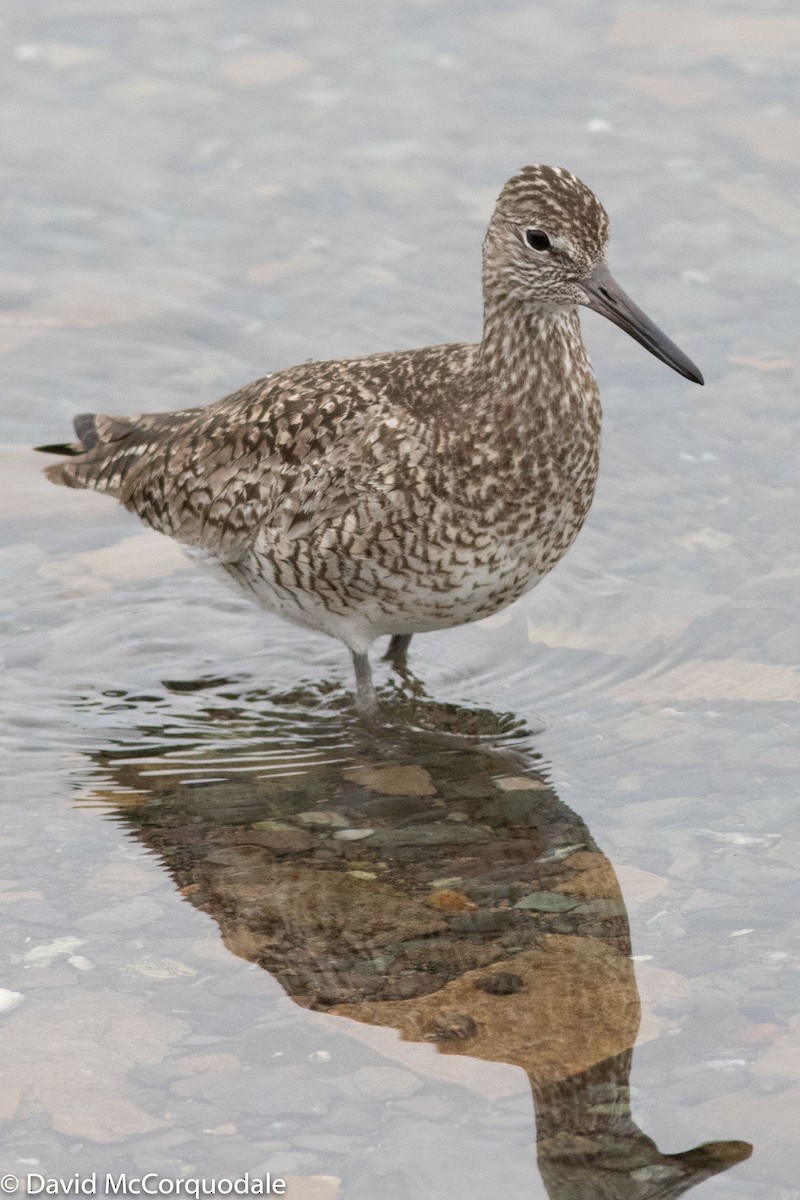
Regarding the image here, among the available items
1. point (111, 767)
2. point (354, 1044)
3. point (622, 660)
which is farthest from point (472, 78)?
point (354, 1044)

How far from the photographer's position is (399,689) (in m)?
8.07

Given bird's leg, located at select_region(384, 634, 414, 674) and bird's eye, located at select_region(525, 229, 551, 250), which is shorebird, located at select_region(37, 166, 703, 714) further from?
bird's leg, located at select_region(384, 634, 414, 674)

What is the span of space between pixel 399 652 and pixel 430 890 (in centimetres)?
199

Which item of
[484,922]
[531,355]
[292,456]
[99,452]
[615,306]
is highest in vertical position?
[615,306]

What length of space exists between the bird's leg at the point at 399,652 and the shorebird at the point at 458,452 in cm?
69

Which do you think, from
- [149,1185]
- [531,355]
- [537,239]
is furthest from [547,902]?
[537,239]

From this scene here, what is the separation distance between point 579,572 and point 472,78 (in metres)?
5.31

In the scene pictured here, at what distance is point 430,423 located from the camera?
7.07 metres

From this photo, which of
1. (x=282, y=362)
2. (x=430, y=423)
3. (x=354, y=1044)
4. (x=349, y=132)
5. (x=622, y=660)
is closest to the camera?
(x=354, y=1044)

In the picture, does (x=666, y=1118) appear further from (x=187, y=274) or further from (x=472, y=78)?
(x=472, y=78)

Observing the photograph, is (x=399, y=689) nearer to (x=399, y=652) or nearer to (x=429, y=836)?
(x=399, y=652)

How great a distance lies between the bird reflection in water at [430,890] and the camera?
5.43 meters

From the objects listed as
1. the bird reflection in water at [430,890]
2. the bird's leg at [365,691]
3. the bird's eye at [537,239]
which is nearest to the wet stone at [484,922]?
the bird reflection in water at [430,890]

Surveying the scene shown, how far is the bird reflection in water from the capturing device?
5.43 meters
